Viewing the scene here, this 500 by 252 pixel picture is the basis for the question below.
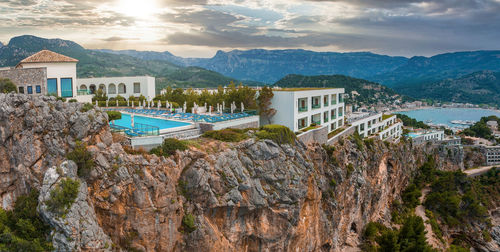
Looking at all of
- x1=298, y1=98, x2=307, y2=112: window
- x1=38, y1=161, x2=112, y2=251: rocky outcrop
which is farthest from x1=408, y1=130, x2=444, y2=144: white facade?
x1=38, y1=161, x2=112, y2=251: rocky outcrop

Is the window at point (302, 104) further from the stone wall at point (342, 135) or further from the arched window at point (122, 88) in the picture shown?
the arched window at point (122, 88)

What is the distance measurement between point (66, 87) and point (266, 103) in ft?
63.1

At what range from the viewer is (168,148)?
21.0 meters

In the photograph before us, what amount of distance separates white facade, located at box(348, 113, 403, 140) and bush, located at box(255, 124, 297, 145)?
76.9 feet

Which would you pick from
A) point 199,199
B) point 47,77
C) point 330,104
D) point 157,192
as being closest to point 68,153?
point 157,192

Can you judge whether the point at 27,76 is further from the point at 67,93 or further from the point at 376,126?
the point at 376,126

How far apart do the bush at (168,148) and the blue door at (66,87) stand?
17152 millimetres

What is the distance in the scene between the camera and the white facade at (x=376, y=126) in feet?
173

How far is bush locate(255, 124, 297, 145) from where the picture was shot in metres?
26.7

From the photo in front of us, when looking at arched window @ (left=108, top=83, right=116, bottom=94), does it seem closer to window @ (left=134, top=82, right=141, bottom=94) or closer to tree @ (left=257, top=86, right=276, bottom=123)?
window @ (left=134, top=82, right=141, bottom=94)

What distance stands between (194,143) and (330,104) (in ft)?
86.2

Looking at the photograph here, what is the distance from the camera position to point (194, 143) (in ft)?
75.2

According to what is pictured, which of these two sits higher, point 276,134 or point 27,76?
point 27,76

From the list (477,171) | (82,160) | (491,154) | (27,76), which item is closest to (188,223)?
(82,160)
